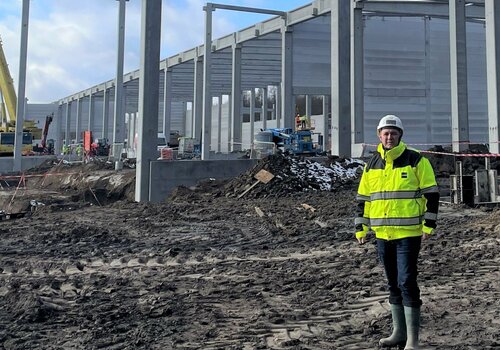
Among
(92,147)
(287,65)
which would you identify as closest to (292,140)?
(287,65)

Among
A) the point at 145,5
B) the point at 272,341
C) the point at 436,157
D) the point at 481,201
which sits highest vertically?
the point at 145,5

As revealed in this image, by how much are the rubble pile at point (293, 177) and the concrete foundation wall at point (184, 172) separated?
1.99 metres

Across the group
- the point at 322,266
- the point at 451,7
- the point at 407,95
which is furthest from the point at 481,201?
the point at 407,95

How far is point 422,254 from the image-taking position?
7.45 meters

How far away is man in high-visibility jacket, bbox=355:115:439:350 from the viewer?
3918mm

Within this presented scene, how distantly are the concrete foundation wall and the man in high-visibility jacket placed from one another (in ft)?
42.9

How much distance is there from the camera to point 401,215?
3.97 metres

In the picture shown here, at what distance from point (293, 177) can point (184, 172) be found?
417cm

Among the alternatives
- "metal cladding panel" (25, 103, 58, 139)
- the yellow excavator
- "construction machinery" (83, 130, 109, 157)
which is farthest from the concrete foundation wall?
"metal cladding panel" (25, 103, 58, 139)

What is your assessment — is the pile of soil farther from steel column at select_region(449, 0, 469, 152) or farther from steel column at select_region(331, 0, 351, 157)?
steel column at select_region(449, 0, 469, 152)

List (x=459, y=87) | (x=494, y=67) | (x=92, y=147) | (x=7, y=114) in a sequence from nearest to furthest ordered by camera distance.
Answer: (x=494, y=67), (x=459, y=87), (x=92, y=147), (x=7, y=114)

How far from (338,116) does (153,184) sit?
687cm

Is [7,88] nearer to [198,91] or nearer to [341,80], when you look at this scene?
[198,91]

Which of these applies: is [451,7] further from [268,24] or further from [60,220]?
[60,220]
